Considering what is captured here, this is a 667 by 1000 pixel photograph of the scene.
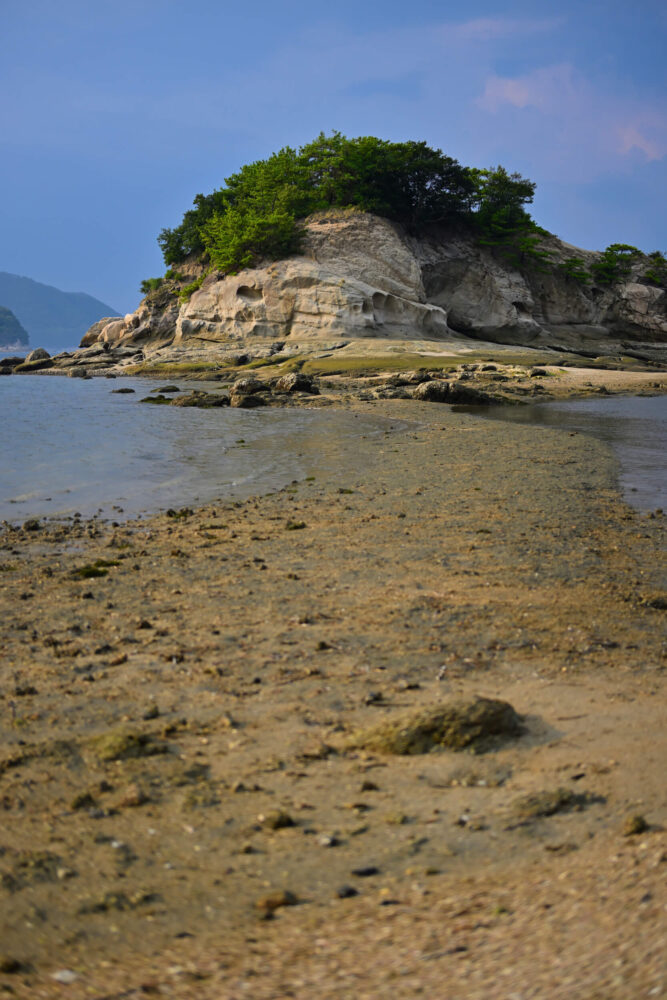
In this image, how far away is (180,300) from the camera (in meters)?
52.1

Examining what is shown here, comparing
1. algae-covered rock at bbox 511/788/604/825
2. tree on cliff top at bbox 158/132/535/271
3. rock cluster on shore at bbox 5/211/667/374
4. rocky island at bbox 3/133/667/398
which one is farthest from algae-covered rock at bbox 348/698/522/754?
tree on cliff top at bbox 158/132/535/271

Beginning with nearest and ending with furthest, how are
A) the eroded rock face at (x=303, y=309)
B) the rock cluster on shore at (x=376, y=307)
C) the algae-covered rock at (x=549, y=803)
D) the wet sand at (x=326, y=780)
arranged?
the wet sand at (x=326, y=780) < the algae-covered rock at (x=549, y=803) < the eroded rock face at (x=303, y=309) < the rock cluster on shore at (x=376, y=307)

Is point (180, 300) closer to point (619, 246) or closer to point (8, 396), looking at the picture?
point (8, 396)

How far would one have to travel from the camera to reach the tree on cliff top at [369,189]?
5053 cm

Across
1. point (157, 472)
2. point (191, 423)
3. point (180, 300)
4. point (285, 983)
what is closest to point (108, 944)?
point (285, 983)

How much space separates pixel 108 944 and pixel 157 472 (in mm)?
→ 11039

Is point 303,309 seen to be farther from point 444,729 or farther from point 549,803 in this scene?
point 549,803

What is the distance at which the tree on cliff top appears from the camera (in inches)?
1989

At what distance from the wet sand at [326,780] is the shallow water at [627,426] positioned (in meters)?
4.20

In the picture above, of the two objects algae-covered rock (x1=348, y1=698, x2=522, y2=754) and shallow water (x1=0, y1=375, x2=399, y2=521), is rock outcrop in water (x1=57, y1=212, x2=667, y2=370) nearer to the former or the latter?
shallow water (x1=0, y1=375, x2=399, y2=521)

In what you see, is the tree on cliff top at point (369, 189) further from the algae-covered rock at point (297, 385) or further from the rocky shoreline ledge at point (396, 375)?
the algae-covered rock at point (297, 385)

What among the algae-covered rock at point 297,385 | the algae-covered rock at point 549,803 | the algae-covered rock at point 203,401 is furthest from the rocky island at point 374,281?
the algae-covered rock at point 549,803

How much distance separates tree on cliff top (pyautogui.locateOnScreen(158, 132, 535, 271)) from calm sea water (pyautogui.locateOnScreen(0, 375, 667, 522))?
28911mm

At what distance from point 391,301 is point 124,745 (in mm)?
44258
